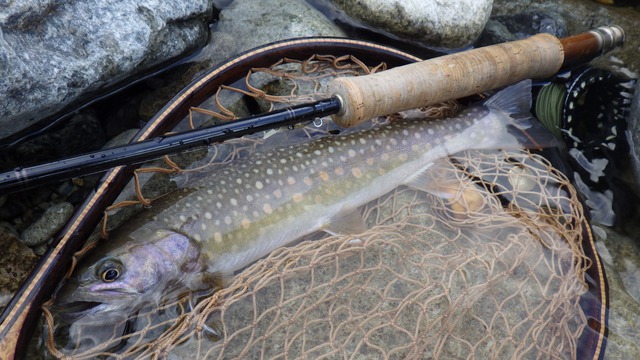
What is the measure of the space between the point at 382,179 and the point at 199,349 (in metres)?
1.31

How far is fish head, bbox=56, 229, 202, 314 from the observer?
7.07 ft

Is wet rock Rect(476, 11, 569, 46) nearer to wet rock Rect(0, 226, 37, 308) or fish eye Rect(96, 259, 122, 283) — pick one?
fish eye Rect(96, 259, 122, 283)

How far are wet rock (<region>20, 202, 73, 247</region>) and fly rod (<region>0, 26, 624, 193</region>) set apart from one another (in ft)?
3.92

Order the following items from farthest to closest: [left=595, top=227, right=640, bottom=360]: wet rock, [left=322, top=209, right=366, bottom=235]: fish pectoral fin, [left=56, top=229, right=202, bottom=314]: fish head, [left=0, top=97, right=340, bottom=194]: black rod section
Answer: [left=595, top=227, right=640, bottom=360]: wet rock, [left=322, top=209, right=366, bottom=235]: fish pectoral fin, [left=56, top=229, right=202, bottom=314]: fish head, [left=0, top=97, right=340, bottom=194]: black rod section

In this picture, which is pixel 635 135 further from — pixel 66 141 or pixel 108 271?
pixel 66 141

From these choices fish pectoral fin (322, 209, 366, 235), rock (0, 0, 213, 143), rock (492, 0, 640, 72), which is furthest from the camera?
rock (492, 0, 640, 72)

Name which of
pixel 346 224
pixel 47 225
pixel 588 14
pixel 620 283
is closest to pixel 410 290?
pixel 346 224

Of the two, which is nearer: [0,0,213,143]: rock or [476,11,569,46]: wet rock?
[0,0,213,143]: rock

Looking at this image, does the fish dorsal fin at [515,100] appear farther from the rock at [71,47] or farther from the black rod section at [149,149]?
the rock at [71,47]

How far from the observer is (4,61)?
230 centimetres

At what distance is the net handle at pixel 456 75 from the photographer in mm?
2494

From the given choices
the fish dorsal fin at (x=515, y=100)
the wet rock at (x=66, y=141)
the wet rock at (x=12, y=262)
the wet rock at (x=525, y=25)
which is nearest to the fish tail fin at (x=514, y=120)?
the fish dorsal fin at (x=515, y=100)

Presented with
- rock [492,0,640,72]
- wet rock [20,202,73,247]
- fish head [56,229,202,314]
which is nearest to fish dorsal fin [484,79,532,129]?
rock [492,0,640,72]

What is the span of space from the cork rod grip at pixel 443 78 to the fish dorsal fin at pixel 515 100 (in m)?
0.07
